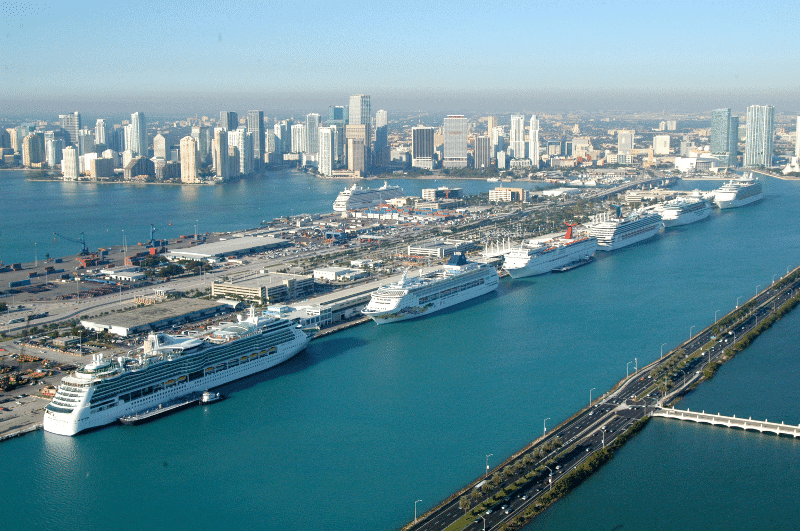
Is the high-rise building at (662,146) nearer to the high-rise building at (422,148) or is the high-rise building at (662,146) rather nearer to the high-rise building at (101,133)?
the high-rise building at (422,148)

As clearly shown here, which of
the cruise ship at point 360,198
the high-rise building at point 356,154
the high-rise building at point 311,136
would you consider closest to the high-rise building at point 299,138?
the high-rise building at point 311,136

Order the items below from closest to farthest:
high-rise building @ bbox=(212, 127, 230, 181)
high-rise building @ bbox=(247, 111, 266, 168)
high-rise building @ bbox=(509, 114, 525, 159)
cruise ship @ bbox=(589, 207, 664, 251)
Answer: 1. cruise ship @ bbox=(589, 207, 664, 251)
2. high-rise building @ bbox=(212, 127, 230, 181)
3. high-rise building @ bbox=(509, 114, 525, 159)
4. high-rise building @ bbox=(247, 111, 266, 168)

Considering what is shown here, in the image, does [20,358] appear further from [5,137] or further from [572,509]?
[5,137]

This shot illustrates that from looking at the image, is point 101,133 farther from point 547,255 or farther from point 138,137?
point 547,255

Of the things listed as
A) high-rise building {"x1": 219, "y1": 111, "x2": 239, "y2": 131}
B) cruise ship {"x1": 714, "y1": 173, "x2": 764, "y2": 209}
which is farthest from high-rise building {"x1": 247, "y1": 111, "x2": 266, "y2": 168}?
cruise ship {"x1": 714, "y1": 173, "x2": 764, "y2": 209}

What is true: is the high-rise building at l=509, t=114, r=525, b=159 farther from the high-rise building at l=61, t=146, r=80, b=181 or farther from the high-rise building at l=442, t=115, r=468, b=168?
the high-rise building at l=61, t=146, r=80, b=181
